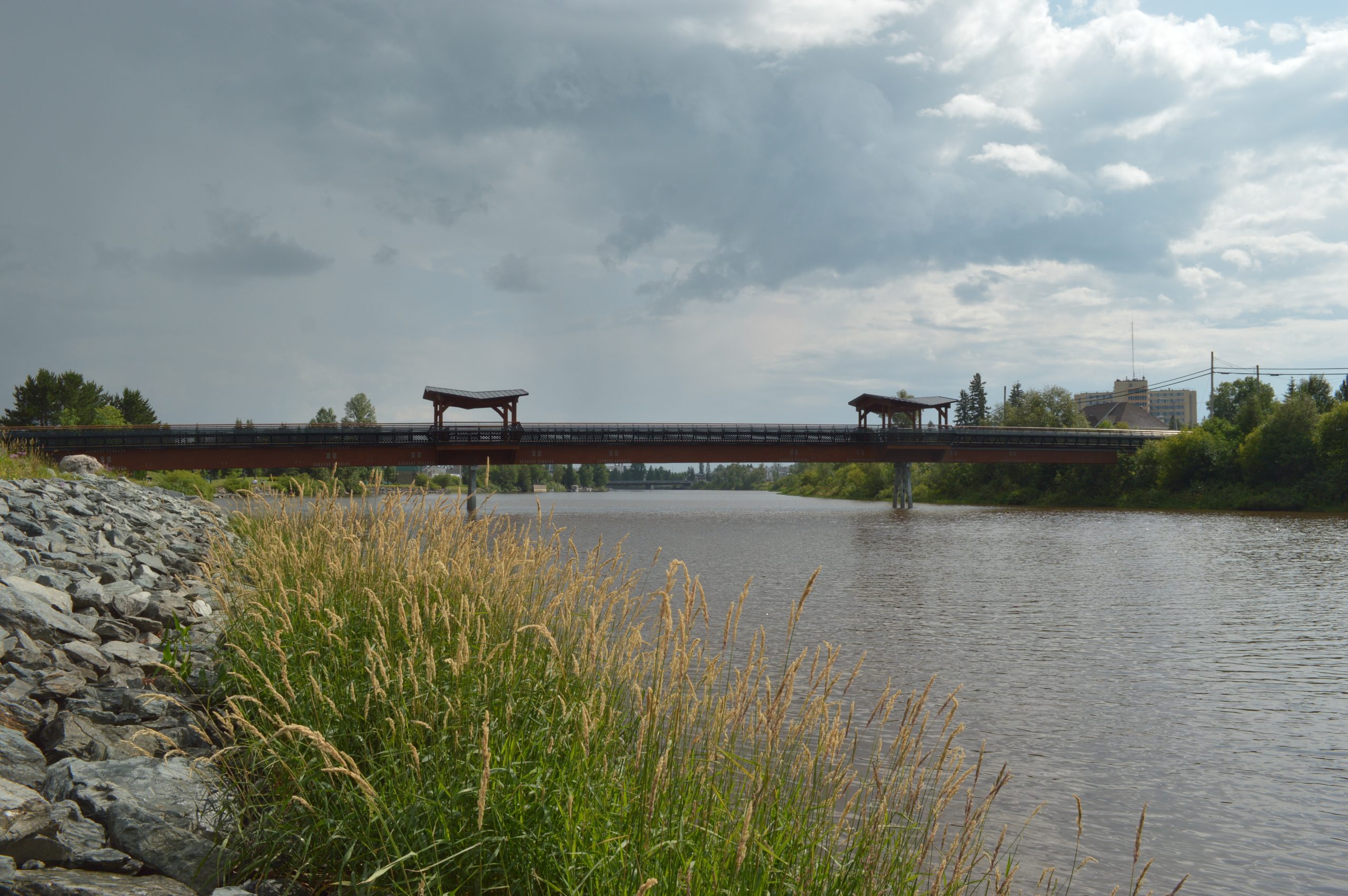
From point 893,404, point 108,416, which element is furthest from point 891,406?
point 108,416

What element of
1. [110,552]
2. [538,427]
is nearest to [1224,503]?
[538,427]

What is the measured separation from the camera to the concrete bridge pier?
6069 cm

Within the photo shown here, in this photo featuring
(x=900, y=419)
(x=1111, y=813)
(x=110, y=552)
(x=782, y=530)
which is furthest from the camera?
(x=900, y=419)

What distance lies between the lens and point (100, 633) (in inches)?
267

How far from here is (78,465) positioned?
24.7m

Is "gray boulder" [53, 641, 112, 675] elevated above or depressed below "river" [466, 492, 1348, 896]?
above

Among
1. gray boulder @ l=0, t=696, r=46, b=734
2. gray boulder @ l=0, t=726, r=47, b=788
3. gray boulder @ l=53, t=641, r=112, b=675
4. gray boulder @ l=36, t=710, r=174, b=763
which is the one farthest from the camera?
gray boulder @ l=53, t=641, r=112, b=675

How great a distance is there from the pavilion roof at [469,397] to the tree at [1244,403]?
52322 mm

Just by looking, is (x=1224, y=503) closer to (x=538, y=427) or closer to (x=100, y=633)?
(x=538, y=427)

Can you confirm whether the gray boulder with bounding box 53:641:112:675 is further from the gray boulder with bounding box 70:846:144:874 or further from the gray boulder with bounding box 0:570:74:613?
the gray boulder with bounding box 70:846:144:874

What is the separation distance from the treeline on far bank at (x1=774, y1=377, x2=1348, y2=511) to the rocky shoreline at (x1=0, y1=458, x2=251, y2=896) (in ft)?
197

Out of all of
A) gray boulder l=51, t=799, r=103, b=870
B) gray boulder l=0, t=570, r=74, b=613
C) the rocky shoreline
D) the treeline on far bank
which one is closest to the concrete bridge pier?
the treeline on far bank

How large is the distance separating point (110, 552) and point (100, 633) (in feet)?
12.4

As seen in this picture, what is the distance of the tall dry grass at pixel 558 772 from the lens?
10.2 ft
